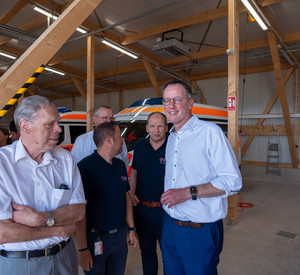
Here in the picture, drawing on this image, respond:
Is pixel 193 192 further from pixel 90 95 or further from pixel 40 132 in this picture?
pixel 90 95

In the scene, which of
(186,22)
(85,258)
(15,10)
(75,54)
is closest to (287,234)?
(85,258)

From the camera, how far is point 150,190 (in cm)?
274

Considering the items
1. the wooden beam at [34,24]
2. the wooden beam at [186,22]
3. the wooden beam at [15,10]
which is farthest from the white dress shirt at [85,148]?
the wooden beam at [34,24]

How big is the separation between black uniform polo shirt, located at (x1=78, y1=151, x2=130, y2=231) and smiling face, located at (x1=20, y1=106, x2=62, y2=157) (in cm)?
64

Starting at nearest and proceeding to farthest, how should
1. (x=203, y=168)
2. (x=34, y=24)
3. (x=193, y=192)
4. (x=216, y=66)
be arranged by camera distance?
(x=193, y=192), (x=203, y=168), (x=34, y=24), (x=216, y=66)

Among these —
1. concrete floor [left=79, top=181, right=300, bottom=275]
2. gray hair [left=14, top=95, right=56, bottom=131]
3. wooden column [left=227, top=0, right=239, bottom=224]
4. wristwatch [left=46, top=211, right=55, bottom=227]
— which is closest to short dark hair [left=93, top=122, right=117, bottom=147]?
gray hair [left=14, top=95, right=56, bottom=131]

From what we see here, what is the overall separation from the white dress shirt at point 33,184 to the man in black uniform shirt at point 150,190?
123 cm

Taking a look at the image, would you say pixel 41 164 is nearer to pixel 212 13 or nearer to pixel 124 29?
pixel 212 13

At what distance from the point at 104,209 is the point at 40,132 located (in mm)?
943

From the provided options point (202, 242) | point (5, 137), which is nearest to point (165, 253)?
point (202, 242)

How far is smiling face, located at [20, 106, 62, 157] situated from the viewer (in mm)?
1457

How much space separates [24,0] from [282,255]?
7.53 metres

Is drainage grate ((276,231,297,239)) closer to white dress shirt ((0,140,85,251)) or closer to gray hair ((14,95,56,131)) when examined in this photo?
white dress shirt ((0,140,85,251))

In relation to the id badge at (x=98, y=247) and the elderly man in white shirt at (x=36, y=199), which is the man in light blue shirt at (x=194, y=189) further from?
the elderly man in white shirt at (x=36, y=199)
